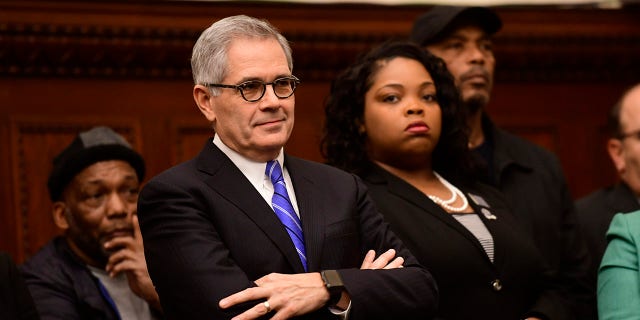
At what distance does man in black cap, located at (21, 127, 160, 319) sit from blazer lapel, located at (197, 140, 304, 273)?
2.74ft

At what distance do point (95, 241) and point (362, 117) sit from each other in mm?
994

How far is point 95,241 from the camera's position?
394cm

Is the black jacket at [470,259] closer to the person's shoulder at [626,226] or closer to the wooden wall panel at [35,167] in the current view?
the person's shoulder at [626,226]

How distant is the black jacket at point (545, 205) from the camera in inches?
152

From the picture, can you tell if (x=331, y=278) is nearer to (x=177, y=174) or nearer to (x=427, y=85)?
(x=177, y=174)

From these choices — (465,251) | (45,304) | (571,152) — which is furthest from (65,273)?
(571,152)

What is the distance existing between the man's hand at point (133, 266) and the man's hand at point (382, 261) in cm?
97

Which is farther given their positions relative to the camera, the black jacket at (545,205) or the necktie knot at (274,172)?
the black jacket at (545,205)

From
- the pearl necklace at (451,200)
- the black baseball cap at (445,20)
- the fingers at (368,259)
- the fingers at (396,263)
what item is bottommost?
the fingers at (396,263)

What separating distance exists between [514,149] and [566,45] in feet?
3.50

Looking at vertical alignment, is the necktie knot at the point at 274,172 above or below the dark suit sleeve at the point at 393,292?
above

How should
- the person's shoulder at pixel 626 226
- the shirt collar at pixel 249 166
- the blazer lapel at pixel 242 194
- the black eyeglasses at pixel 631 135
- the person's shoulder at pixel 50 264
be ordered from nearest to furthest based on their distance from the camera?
the blazer lapel at pixel 242 194 → the shirt collar at pixel 249 166 → the person's shoulder at pixel 626 226 → the person's shoulder at pixel 50 264 → the black eyeglasses at pixel 631 135

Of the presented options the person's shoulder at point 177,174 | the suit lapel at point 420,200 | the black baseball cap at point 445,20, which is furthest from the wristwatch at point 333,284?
the black baseball cap at point 445,20

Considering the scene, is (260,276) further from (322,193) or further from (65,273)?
(65,273)
